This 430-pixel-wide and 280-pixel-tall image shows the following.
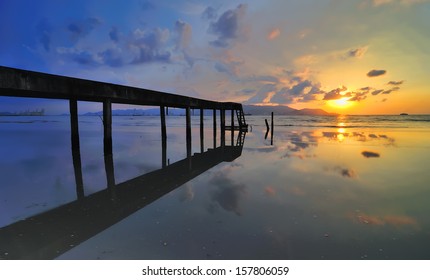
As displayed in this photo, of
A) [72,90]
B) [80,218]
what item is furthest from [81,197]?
[72,90]

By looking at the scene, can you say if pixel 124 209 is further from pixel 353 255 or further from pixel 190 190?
pixel 353 255

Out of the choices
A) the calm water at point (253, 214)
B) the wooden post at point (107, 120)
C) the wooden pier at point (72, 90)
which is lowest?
the calm water at point (253, 214)

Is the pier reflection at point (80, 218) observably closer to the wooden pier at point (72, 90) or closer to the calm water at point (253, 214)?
the calm water at point (253, 214)

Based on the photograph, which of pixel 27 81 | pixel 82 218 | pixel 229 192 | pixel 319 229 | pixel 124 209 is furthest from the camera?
pixel 27 81

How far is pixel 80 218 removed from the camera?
201 inches

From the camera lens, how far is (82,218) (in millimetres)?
5113

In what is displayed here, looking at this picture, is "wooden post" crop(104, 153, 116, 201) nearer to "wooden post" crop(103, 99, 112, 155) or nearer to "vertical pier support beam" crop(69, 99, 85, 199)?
"wooden post" crop(103, 99, 112, 155)

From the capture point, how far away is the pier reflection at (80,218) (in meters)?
3.94

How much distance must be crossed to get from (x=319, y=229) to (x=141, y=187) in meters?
4.71

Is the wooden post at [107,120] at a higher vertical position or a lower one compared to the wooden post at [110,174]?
higher

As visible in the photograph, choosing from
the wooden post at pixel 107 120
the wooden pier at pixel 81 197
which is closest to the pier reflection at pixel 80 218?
the wooden pier at pixel 81 197

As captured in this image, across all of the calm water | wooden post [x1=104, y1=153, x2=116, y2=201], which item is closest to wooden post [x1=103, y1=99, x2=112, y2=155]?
wooden post [x1=104, y1=153, x2=116, y2=201]
